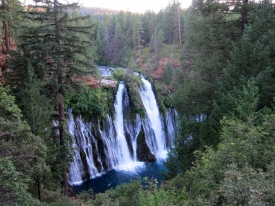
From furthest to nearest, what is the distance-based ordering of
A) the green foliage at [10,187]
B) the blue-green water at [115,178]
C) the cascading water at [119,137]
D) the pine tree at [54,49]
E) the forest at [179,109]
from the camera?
the cascading water at [119,137]
the blue-green water at [115,178]
the pine tree at [54,49]
the forest at [179,109]
the green foliage at [10,187]

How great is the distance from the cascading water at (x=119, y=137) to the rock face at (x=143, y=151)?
3.8 inches

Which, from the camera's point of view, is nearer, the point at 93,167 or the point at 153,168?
the point at 93,167

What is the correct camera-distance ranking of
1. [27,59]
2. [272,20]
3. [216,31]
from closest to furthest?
1. [27,59]
2. [272,20]
3. [216,31]

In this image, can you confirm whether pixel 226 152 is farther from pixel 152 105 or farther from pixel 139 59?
pixel 139 59

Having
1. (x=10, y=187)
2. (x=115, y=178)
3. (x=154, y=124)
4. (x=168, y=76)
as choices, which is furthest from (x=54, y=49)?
(x=168, y=76)

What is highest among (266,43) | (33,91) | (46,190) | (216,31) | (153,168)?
(216,31)

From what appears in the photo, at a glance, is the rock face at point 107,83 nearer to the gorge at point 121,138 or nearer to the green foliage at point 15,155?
the gorge at point 121,138

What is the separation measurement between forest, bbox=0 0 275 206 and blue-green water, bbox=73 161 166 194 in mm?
4372

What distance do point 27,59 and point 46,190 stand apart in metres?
5.83

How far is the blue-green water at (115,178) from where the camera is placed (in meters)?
15.7

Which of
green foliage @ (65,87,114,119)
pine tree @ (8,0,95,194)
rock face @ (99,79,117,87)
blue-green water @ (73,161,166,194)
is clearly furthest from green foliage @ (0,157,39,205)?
rock face @ (99,79,117,87)

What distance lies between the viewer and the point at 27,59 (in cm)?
915

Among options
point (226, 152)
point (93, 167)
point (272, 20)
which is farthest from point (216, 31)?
point (93, 167)

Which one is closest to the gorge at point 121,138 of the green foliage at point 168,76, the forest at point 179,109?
the forest at point 179,109
